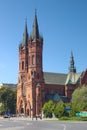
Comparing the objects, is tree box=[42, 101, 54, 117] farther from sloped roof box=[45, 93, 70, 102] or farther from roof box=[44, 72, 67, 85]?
roof box=[44, 72, 67, 85]

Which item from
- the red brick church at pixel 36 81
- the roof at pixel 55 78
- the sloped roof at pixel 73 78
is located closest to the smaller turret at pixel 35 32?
the red brick church at pixel 36 81

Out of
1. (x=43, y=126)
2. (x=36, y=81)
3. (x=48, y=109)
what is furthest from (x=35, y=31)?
(x=43, y=126)

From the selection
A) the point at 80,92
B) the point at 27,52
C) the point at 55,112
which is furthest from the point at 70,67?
the point at 55,112

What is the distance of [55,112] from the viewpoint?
103 metres

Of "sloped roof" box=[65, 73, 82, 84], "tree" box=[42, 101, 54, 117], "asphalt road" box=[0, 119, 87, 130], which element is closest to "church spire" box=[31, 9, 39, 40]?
"sloped roof" box=[65, 73, 82, 84]

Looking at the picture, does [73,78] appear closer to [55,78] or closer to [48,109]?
[55,78]

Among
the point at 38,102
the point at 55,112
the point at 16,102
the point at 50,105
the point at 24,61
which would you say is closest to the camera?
the point at 55,112

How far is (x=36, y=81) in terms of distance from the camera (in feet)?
409

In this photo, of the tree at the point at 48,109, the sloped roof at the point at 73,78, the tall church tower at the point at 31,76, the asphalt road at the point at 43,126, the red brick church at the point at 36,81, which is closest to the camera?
the asphalt road at the point at 43,126

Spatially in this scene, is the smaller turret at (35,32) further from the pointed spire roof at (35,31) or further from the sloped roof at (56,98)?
the sloped roof at (56,98)

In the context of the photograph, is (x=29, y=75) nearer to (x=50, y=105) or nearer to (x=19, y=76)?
(x=19, y=76)

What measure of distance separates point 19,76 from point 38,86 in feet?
41.2

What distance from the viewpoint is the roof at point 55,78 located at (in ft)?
449

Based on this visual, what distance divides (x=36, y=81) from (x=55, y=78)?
54.5 ft
